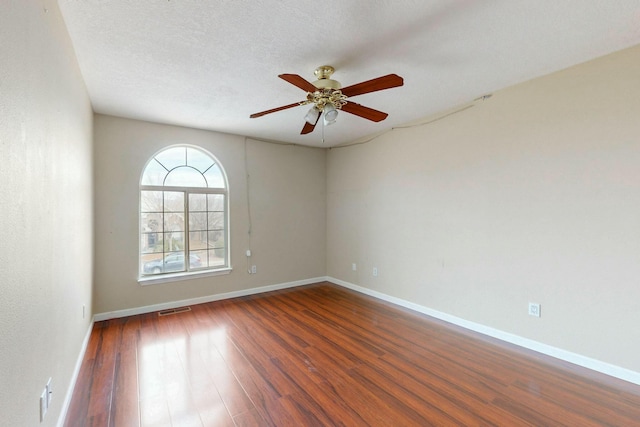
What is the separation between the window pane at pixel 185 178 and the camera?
412 cm

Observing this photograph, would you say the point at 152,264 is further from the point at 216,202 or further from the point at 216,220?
the point at 216,202

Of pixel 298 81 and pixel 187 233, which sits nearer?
pixel 298 81

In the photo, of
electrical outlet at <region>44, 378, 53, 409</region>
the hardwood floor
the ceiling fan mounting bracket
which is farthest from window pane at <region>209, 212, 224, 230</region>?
electrical outlet at <region>44, 378, 53, 409</region>

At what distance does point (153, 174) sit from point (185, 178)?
0.41 metres

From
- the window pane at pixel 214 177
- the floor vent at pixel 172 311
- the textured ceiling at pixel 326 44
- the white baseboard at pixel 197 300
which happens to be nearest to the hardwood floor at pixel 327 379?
the white baseboard at pixel 197 300

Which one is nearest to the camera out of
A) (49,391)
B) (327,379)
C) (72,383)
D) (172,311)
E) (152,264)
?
(49,391)

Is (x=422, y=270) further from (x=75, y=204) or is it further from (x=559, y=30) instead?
(x=75, y=204)

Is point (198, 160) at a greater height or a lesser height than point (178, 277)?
greater

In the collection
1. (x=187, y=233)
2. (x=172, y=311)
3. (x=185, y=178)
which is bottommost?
(x=172, y=311)

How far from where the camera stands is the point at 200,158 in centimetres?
435

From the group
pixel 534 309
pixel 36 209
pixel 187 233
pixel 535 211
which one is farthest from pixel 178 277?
pixel 535 211

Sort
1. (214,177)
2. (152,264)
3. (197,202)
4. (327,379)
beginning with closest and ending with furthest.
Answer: (327,379) → (152,264) → (197,202) → (214,177)

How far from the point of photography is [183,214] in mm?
4199

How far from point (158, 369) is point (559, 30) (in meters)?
4.03
